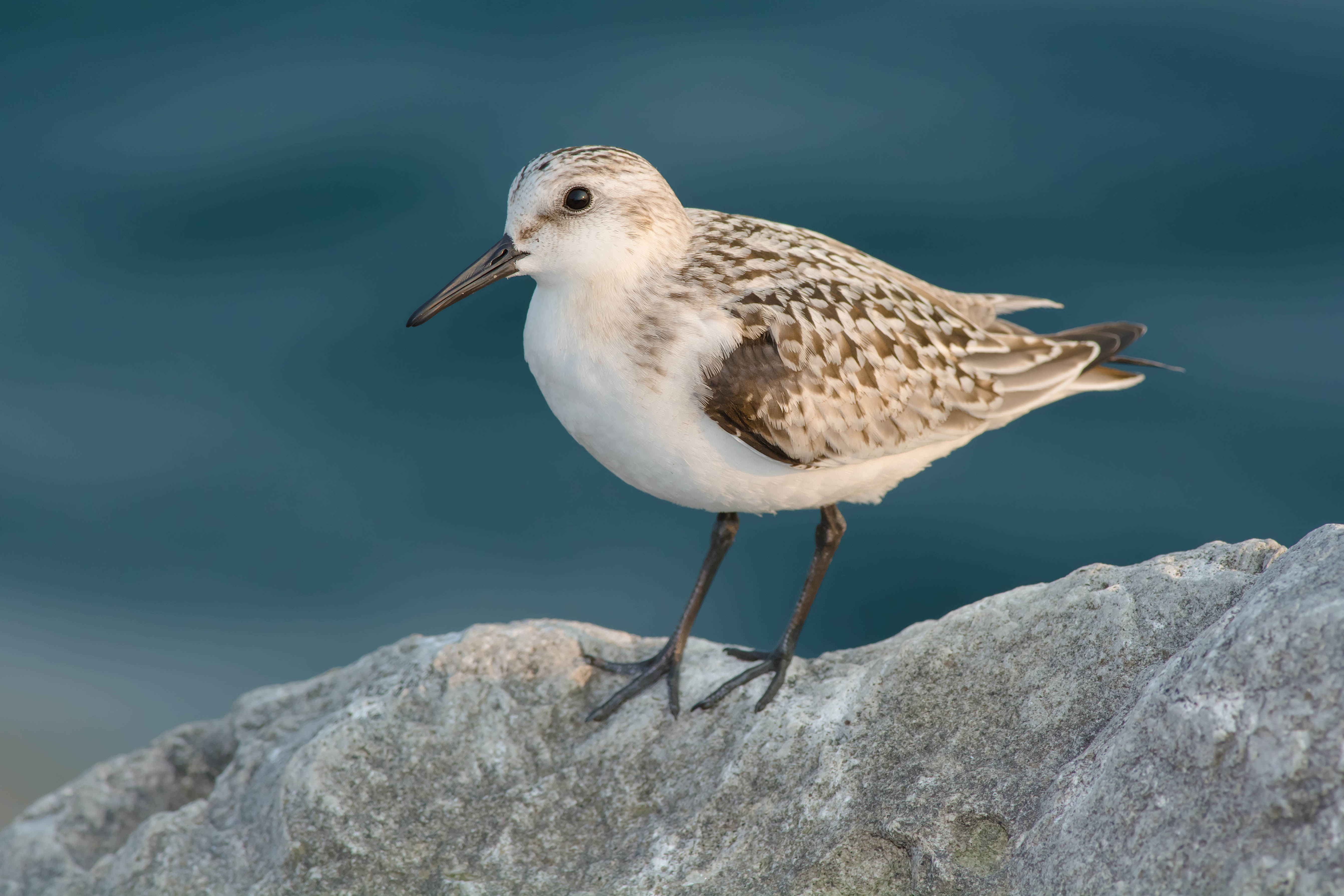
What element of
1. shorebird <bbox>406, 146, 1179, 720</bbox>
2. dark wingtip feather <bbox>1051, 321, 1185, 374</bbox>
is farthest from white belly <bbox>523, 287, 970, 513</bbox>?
dark wingtip feather <bbox>1051, 321, 1185, 374</bbox>

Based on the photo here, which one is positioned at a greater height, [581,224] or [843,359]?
[581,224]

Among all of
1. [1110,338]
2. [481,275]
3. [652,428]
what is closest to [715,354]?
[652,428]

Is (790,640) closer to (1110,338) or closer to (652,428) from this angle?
(652,428)

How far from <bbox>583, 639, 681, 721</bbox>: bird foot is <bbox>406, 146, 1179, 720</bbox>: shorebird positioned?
10mm

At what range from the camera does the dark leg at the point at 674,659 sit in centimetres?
554

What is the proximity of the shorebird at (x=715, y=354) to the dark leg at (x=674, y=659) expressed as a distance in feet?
0.04

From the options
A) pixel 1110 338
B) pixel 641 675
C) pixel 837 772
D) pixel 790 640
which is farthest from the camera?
pixel 1110 338

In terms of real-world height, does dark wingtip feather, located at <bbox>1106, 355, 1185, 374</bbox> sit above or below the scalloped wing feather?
below

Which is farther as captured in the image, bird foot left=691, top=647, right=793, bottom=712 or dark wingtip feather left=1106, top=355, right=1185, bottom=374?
dark wingtip feather left=1106, top=355, right=1185, bottom=374

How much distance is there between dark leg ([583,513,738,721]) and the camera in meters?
5.54

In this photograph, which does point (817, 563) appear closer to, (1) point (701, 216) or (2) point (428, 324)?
(1) point (701, 216)

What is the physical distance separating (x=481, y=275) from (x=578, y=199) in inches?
23.0

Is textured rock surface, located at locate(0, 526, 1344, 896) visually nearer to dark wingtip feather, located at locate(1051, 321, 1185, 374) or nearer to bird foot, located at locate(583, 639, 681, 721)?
bird foot, located at locate(583, 639, 681, 721)

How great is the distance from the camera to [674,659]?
5.96 m
